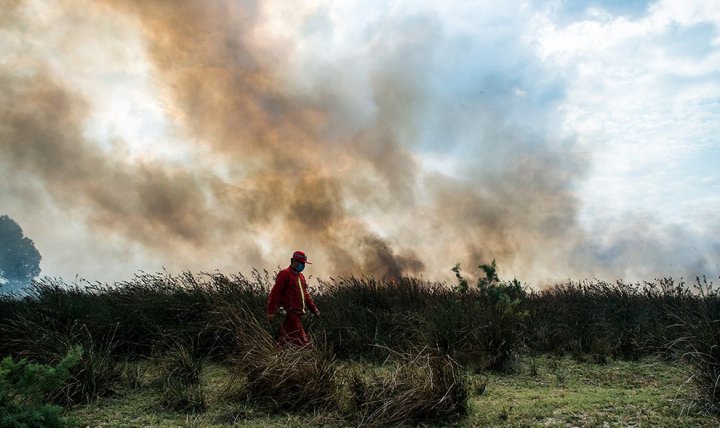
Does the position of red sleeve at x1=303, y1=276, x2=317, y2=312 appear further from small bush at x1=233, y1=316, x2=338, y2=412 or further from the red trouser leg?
small bush at x1=233, y1=316, x2=338, y2=412

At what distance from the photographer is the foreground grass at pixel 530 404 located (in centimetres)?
477

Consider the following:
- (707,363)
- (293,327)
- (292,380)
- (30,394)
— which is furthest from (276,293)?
(707,363)

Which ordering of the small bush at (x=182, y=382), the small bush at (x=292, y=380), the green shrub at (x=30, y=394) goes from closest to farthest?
the green shrub at (x=30, y=394)
the small bush at (x=292, y=380)
the small bush at (x=182, y=382)

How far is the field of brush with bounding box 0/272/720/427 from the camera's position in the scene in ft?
16.1

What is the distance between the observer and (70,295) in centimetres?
1026

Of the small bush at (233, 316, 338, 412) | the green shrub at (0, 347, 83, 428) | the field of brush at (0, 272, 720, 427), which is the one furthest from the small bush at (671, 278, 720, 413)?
the green shrub at (0, 347, 83, 428)

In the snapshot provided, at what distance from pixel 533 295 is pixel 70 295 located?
10.5m

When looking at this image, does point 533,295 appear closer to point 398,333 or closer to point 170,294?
point 398,333

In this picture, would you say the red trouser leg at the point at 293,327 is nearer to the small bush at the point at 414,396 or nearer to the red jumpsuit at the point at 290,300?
the red jumpsuit at the point at 290,300

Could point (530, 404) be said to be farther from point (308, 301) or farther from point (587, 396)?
point (308, 301)

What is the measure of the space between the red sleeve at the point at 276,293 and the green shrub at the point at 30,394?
114 inches

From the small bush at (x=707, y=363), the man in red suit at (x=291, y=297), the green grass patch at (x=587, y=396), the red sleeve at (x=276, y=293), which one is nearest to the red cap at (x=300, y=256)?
the man in red suit at (x=291, y=297)

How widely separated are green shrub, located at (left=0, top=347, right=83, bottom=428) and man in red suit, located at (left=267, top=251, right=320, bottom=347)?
298cm

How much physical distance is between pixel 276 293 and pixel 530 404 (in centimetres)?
367
